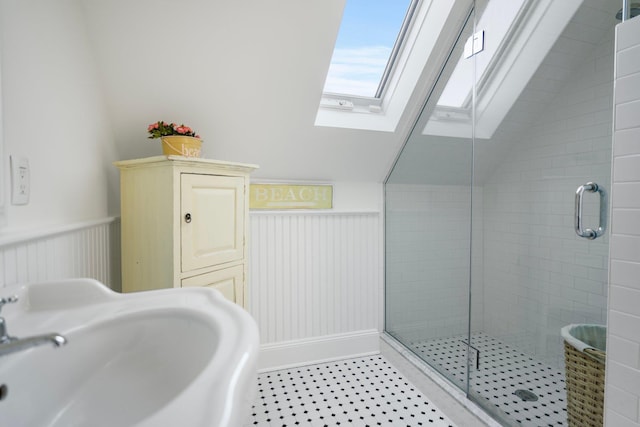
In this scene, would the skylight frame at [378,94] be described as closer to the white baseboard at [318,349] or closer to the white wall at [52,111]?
the white wall at [52,111]

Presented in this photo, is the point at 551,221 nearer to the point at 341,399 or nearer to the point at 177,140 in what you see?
the point at 341,399

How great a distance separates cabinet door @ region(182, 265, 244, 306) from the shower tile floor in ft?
3.98

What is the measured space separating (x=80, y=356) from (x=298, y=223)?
5.30 ft

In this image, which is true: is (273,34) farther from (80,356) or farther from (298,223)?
(80,356)

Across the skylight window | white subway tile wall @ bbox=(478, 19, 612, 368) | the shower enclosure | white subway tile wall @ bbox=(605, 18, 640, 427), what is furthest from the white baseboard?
the skylight window

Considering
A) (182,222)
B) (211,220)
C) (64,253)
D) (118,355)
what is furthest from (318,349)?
(118,355)

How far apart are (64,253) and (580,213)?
189cm

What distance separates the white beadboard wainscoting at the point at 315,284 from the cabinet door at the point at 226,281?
454 mm

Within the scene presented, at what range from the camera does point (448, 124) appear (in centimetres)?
198

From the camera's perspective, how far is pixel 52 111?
1157 mm

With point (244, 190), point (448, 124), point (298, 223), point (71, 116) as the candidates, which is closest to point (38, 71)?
point (71, 116)

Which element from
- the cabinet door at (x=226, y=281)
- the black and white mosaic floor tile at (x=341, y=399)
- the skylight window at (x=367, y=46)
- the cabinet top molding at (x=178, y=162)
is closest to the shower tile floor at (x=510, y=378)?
the black and white mosaic floor tile at (x=341, y=399)

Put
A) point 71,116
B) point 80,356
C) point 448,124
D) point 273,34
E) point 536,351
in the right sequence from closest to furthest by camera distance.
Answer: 1. point 80,356
2. point 71,116
3. point 536,351
4. point 273,34
5. point 448,124

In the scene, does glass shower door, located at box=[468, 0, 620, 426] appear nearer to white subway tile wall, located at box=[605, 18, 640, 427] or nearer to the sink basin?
white subway tile wall, located at box=[605, 18, 640, 427]
